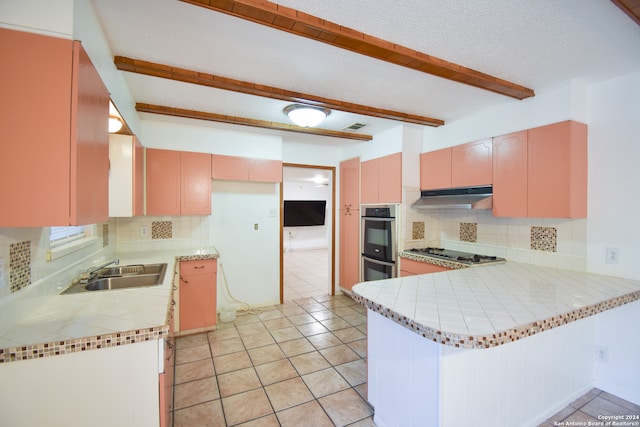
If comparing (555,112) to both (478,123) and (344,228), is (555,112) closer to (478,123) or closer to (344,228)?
(478,123)

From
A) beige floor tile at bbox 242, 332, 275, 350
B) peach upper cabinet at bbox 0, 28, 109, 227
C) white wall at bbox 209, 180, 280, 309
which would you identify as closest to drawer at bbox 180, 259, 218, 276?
white wall at bbox 209, 180, 280, 309

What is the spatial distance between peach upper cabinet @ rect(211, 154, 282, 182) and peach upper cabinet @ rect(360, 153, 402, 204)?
1235mm

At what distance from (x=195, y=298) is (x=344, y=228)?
2.39m

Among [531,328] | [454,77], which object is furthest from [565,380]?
[454,77]

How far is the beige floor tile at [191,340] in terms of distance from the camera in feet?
9.34

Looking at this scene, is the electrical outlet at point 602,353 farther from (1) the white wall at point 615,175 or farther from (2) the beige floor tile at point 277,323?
(2) the beige floor tile at point 277,323

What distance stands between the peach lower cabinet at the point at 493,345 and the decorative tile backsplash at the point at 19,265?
68.5 inches

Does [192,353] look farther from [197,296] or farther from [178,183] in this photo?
[178,183]

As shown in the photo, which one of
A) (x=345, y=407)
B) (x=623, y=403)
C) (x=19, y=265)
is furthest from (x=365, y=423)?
(x=19, y=265)

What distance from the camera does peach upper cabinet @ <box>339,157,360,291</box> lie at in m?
4.17

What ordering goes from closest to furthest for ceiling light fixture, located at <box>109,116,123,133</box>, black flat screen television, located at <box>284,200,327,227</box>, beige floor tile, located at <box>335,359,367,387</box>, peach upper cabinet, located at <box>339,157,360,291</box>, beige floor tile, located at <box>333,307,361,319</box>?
ceiling light fixture, located at <box>109,116,123,133</box>, beige floor tile, located at <box>335,359,367,387</box>, beige floor tile, located at <box>333,307,361,319</box>, peach upper cabinet, located at <box>339,157,360,291</box>, black flat screen television, located at <box>284,200,327,227</box>

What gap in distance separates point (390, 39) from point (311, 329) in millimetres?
2910

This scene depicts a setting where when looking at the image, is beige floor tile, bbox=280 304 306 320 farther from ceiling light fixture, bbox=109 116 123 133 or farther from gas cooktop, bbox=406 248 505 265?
ceiling light fixture, bbox=109 116 123 133

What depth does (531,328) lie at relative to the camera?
4.22ft
